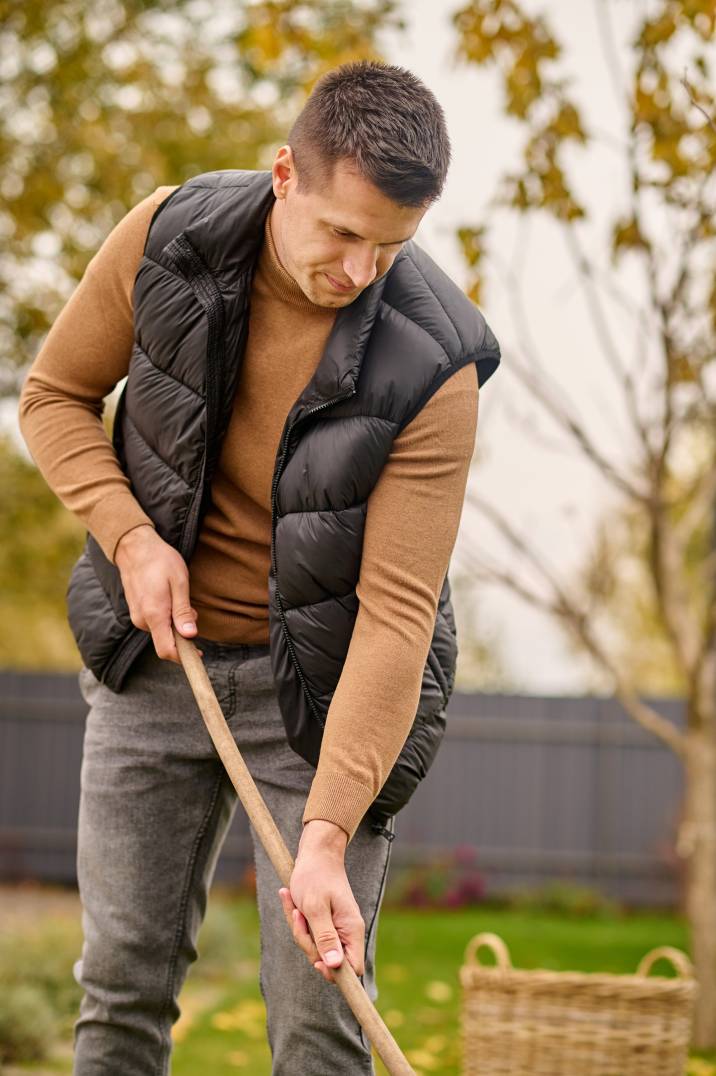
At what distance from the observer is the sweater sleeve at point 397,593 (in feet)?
6.35

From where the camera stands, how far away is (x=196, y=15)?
25.7 feet

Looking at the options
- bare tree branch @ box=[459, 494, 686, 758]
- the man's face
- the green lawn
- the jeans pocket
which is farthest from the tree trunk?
the man's face

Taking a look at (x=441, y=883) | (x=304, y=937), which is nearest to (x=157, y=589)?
(x=304, y=937)

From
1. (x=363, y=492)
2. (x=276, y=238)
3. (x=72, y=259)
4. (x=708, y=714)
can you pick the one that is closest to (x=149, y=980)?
(x=363, y=492)

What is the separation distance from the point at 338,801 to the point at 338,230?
0.80 m

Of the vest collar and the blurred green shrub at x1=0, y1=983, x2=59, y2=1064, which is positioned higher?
the vest collar

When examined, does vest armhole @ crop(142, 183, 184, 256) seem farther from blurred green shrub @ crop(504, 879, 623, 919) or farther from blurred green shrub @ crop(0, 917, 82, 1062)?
blurred green shrub @ crop(504, 879, 623, 919)

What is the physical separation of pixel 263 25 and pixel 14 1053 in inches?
132

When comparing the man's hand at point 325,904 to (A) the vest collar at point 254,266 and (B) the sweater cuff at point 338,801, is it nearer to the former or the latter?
(B) the sweater cuff at point 338,801

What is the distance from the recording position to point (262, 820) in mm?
1971

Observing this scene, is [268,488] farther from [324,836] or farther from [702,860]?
[702,860]

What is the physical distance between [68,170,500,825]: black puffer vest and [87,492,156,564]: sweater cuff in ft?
0.13

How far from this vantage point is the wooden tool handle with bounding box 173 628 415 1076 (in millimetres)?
1849

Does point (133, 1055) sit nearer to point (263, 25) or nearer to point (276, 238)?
point (276, 238)
